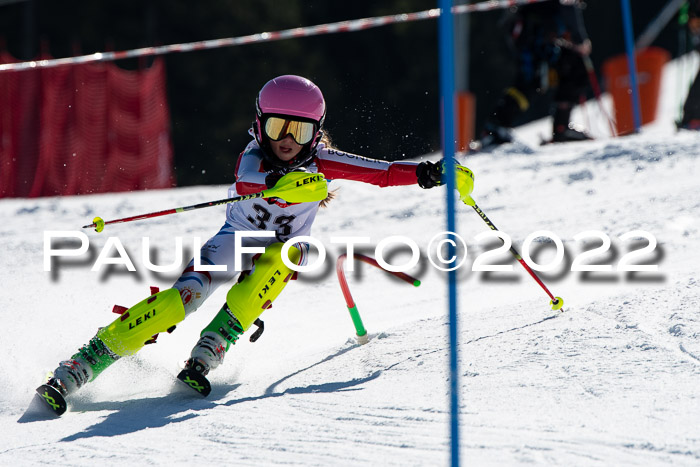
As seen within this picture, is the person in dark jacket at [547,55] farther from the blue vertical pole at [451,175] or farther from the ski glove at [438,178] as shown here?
the blue vertical pole at [451,175]

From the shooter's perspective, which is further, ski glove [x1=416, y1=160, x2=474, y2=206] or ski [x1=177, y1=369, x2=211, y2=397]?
ski glove [x1=416, y1=160, x2=474, y2=206]

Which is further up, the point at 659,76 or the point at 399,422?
the point at 659,76

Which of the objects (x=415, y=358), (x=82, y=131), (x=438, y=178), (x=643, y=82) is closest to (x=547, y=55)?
(x=438, y=178)

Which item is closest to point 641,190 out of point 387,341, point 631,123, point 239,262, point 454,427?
point 387,341

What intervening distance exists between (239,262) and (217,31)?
20.0 meters

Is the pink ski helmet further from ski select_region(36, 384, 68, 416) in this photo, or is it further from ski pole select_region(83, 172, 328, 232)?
ski select_region(36, 384, 68, 416)

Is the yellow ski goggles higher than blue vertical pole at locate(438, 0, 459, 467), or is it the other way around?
the yellow ski goggles

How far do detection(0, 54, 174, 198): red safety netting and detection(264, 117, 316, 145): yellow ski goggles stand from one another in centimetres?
799

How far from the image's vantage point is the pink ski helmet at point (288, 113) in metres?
4.12

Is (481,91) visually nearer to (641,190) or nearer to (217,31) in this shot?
(217,31)

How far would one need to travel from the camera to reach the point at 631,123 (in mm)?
12305

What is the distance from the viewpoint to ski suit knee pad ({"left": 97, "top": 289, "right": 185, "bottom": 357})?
391cm

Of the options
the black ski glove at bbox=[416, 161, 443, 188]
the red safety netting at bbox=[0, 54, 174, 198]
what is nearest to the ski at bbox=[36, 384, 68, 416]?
the black ski glove at bbox=[416, 161, 443, 188]

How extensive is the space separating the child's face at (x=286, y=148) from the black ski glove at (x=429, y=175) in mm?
571
